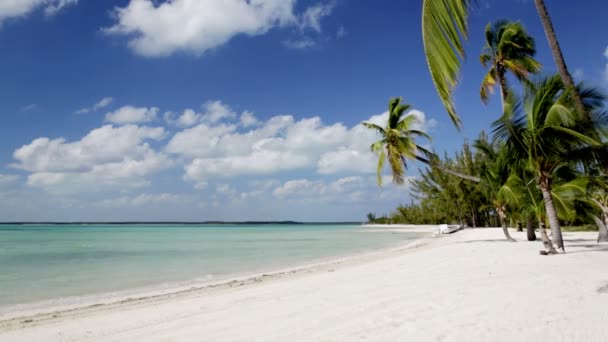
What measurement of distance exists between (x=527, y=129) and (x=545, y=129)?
0.37 m

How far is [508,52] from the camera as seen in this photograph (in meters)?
17.6

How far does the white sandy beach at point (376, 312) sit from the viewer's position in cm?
366

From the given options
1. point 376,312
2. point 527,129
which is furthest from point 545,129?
point 376,312

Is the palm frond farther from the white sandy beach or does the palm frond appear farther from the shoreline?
the shoreline

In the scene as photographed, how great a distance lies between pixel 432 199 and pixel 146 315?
134 feet

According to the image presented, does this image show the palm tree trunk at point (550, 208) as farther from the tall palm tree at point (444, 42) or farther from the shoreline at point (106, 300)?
the tall palm tree at point (444, 42)

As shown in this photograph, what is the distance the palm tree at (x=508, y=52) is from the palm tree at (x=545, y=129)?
29.2 ft

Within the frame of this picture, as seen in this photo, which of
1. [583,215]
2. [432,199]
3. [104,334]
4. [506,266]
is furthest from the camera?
[432,199]

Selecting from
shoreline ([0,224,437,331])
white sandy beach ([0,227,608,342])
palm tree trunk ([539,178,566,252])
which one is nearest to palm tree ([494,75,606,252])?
palm tree trunk ([539,178,566,252])

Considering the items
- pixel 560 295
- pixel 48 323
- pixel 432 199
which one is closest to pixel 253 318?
pixel 48 323

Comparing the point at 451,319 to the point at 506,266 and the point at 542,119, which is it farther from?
the point at 542,119

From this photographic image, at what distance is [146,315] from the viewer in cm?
529

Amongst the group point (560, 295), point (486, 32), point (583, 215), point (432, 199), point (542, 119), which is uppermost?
point (486, 32)

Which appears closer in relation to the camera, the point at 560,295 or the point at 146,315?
the point at 560,295
